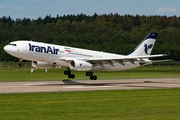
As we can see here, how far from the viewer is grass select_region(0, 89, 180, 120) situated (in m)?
21.8

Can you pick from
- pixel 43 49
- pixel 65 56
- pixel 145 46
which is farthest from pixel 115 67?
pixel 43 49

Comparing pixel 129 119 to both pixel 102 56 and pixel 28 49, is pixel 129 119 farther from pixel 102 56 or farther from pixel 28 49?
pixel 102 56

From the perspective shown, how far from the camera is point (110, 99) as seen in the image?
29.7m

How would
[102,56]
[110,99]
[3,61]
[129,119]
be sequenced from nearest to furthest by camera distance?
[129,119] → [110,99] → [102,56] → [3,61]

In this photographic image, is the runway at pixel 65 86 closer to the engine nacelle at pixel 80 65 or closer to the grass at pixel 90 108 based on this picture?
the engine nacelle at pixel 80 65

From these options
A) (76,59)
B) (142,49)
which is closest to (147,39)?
(142,49)

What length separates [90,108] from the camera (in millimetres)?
24797

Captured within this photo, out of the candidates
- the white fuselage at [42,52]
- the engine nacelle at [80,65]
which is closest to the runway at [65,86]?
the engine nacelle at [80,65]

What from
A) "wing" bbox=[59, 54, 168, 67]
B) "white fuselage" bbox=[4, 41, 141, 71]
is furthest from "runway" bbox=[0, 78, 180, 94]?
"white fuselage" bbox=[4, 41, 141, 71]

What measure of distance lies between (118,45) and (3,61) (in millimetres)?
30526

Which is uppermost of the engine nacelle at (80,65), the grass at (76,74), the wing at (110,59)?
the wing at (110,59)

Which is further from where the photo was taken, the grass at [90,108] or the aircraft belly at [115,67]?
the aircraft belly at [115,67]

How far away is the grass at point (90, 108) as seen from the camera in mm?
21812

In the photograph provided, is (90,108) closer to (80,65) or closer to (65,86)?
(65,86)
